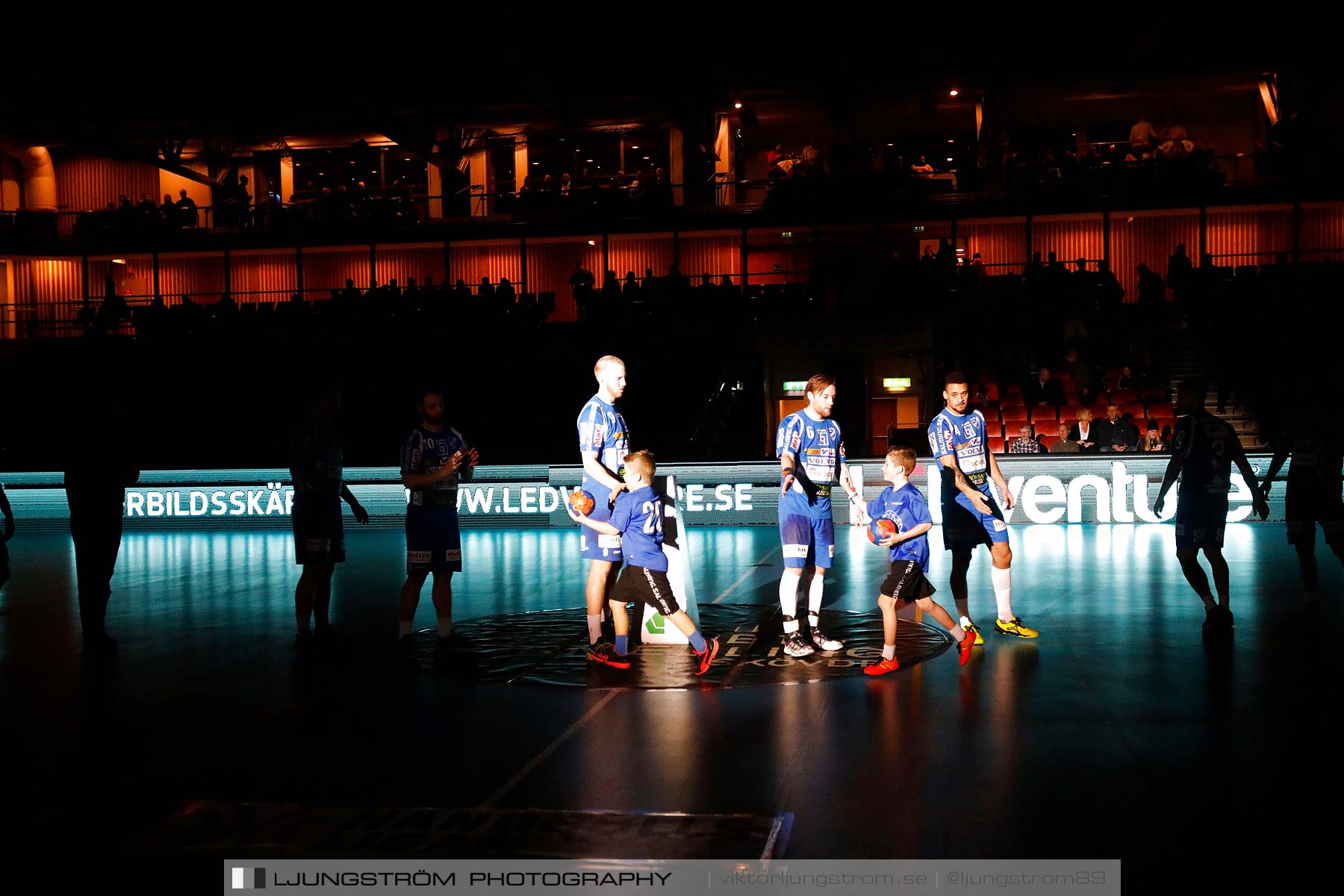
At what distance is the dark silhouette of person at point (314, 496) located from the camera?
28.7ft

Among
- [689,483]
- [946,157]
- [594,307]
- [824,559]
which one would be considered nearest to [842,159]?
[946,157]

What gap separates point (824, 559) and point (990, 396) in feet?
47.8

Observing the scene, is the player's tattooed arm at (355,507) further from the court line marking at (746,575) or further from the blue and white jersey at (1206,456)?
the blue and white jersey at (1206,456)

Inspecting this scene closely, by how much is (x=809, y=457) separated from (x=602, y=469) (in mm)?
1427

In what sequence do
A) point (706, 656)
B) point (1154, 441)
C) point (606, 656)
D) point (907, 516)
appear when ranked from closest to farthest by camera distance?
1. point (706, 656)
2. point (907, 516)
3. point (606, 656)
4. point (1154, 441)

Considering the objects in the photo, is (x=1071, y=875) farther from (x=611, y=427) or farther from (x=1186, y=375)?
(x=1186, y=375)

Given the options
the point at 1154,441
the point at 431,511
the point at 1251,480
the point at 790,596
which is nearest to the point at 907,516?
the point at 790,596

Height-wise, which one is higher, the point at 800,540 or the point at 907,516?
the point at 907,516

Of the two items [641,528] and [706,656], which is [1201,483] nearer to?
[706,656]

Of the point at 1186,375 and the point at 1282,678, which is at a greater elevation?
the point at 1186,375

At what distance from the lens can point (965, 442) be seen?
8.34 meters

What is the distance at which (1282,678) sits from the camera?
6801 mm

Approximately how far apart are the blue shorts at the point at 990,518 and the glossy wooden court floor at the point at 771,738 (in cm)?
84

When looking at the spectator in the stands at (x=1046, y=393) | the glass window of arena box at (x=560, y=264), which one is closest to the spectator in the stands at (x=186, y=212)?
the glass window of arena box at (x=560, y=264)
